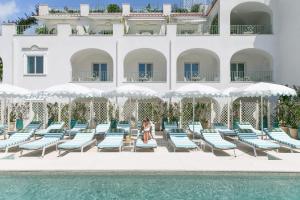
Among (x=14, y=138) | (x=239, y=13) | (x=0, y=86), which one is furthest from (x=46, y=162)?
(x=239, y=13)

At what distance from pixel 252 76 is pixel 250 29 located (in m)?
3.61

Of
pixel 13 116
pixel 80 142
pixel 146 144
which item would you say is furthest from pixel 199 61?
pixel 80 142

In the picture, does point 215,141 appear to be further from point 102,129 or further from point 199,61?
point 199,61

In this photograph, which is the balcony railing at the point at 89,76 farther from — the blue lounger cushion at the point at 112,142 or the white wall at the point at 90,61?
the blue lounger cushion at the point at 112,142

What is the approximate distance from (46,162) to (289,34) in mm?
17819

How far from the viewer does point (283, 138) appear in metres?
13.9

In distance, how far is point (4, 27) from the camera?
23594 millimetres

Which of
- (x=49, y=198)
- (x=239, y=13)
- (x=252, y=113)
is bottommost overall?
(x=49, y=198)

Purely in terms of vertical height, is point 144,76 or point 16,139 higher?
point 144,76

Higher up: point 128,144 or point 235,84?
point 235,84

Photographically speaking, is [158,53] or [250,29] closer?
[250,29]

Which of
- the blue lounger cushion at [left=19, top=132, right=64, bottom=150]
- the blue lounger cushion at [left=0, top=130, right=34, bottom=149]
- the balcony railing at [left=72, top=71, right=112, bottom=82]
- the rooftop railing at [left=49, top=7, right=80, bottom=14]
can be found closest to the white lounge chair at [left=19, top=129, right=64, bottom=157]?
the blue lounger cushion at [left=19, top=132, right=64, bottom=150]

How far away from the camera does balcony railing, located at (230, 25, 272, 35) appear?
24.0 metres

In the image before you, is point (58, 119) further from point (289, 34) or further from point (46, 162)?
point (289, 34)
